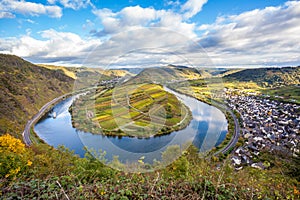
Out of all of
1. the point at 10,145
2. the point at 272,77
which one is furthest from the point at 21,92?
the point at 272,77

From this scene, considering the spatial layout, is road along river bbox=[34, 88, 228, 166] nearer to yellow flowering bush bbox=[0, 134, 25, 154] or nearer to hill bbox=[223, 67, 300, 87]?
yellow flowering bush bbox=[0, 134, 25, 154]

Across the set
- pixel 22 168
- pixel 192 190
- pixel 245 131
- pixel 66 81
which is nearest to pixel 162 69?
pixel 192 190

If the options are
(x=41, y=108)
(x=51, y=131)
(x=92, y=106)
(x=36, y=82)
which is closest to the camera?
(x=92, y=106)

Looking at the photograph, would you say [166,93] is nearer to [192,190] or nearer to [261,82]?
[192,190]

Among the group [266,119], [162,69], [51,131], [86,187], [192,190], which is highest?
[162,69]

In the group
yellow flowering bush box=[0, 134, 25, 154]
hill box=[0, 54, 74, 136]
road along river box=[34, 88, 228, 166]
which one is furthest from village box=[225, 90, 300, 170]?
hill box=[0, 54, 74, 136]

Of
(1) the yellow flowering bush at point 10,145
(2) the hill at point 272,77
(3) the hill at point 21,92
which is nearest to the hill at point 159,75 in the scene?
(1) the yellow flowering bush at point 10,145
